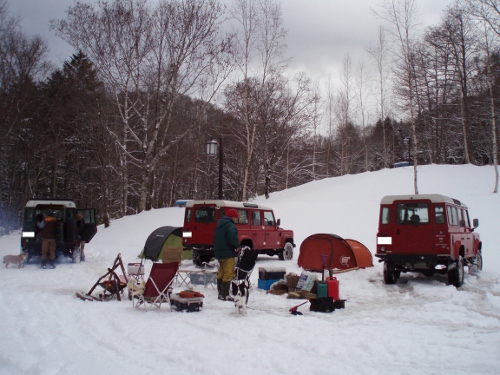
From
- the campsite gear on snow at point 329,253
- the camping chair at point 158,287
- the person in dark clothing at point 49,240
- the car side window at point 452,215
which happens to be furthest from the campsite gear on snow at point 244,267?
the person in dark clothing at point 49,240

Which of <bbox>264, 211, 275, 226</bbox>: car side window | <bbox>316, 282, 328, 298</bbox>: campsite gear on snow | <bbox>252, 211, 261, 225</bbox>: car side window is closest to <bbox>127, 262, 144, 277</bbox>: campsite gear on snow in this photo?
<bbox>316, 282, 328, 298</bbox>: campsite gear on snow

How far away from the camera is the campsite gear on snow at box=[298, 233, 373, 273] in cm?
1255

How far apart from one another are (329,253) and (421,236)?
2974mm

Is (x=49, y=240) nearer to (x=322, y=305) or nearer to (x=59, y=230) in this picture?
(x=59, y=230)

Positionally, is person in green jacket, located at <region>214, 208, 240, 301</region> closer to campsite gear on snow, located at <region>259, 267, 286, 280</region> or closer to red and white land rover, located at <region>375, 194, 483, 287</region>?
campsite gear on snow, located at <region>259, 267, 286, 280</region>

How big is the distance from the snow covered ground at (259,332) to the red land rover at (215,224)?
323cm

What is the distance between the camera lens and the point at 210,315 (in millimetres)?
7219

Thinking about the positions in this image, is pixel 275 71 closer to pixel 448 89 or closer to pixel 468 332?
pixel 448 89

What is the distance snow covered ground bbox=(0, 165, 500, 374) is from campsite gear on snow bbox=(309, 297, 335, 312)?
13 cm

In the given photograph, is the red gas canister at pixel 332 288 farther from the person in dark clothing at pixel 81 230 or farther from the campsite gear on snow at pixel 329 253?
the person in dark clothing at pixel 81 230

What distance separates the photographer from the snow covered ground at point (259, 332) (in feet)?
15.7

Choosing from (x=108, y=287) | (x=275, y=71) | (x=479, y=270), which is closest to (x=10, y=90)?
(x=275, y=71)

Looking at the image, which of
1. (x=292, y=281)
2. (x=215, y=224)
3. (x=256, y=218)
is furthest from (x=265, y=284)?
(x=256, y=218)

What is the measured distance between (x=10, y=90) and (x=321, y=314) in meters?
26.4
